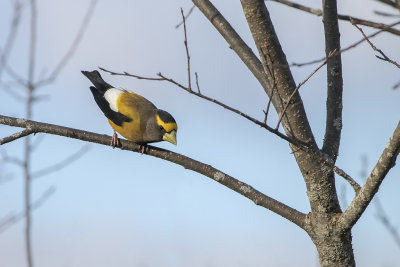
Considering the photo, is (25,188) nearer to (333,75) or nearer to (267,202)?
(267,202)

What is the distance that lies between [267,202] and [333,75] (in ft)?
3.47

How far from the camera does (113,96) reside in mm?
6082

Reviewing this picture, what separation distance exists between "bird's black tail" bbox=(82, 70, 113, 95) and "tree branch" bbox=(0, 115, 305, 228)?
61.1 inches

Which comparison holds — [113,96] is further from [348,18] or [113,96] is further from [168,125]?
[348,18]

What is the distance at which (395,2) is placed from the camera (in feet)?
6.64

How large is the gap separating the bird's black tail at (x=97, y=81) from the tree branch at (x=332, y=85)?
308 centimetres

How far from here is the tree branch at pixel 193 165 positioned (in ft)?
12.5

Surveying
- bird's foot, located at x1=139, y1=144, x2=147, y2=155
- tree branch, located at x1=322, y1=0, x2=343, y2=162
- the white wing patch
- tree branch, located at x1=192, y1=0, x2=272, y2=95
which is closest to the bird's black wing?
the white wing patch

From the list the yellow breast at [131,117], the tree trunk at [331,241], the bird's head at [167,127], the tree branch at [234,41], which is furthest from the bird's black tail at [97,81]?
the tree trunk at [331,241]

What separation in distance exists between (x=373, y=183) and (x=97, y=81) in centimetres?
403

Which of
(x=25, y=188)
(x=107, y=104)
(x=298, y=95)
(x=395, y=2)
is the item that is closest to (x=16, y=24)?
(x=107, y=104)

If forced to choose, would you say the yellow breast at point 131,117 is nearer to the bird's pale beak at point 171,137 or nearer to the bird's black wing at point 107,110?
the bird's black wing at point 107,110

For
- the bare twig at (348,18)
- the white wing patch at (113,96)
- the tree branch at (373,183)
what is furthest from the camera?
the white wing patch at (113,96)

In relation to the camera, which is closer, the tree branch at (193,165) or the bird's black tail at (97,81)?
the tree branch at (193,165)
